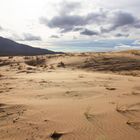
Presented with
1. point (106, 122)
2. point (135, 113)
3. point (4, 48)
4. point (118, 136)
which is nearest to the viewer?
point (118, 136)

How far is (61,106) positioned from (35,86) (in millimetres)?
2900

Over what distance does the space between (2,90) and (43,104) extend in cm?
240

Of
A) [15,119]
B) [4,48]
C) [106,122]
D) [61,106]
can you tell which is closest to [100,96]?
[61,106]

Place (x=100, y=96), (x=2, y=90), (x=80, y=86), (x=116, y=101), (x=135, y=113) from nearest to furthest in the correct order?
(x=135, y=113)
(x=116, y=101)
(x=100, y=96)
(x=2, y=90)
(x=80, y=86)

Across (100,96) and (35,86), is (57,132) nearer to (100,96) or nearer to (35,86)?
(100,96)

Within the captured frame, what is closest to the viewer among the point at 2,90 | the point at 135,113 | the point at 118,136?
the point at 118,136

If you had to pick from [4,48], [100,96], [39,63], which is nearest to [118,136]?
[100,96]

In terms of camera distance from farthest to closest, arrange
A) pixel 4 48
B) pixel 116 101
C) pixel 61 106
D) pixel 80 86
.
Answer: pixel 4 48 < pixel 80 86 < pixel 116 101 < pixel 61 106

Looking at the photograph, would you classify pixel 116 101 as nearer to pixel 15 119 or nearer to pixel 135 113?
pixel 135 113

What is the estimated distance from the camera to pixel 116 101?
276 inches

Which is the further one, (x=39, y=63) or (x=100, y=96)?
(x=39, y=63)

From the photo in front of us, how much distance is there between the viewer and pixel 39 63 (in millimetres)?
18703

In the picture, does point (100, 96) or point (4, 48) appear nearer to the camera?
point (100, 96)

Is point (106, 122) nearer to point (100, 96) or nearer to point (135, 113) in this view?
point (135, 113)
